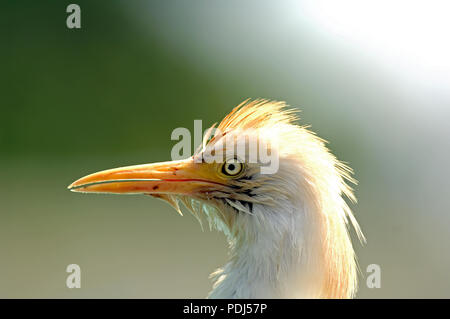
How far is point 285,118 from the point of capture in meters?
1.30

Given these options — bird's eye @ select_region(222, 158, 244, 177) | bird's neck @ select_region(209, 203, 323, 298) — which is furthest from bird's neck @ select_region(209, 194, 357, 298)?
bird's eye @ select_region(222, 158, 244, 177)

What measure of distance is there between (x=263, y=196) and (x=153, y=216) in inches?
142

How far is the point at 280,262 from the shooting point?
1116mm

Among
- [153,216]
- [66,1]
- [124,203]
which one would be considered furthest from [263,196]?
[66,1]

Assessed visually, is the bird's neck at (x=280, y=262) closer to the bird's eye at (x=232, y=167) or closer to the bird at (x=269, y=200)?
the bird at (x=269, y=200)

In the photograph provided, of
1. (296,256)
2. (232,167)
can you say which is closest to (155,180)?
(232,167)

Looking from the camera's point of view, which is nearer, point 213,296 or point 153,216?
point 213,296

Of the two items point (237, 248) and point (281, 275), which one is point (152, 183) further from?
point (281, 275)

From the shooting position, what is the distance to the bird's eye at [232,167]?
4.01ft

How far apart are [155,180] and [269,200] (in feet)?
1.06

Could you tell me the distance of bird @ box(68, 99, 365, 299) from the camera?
112cm

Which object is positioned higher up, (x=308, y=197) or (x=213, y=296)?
(x=308, y=197)

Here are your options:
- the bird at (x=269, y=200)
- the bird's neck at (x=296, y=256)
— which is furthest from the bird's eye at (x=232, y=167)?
the bird's neck at (x=296, y=256)

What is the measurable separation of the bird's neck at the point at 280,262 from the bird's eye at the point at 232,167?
0.13 m
